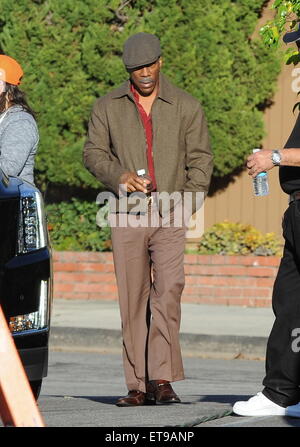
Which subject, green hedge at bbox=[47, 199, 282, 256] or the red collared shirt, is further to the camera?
green hedge at bbox=[47, 199, 282, 256]

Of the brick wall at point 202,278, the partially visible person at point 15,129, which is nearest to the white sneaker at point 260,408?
the partially visible person at point 15,129

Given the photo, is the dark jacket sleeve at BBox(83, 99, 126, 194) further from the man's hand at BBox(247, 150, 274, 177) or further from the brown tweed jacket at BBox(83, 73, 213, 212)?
the man's hand at BBox(247, 150, 274, 177)

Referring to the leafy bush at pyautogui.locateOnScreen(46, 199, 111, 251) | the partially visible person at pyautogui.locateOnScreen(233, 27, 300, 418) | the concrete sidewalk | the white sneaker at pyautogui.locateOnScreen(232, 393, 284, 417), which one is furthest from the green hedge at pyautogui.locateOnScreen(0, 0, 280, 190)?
the white sneaker at pyautogui.locateOnScreen(232, 393, 284, 417)

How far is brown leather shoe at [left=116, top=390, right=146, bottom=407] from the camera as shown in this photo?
23.8 feet

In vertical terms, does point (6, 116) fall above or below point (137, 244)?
above

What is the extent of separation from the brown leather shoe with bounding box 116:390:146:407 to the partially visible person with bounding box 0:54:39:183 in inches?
50.7

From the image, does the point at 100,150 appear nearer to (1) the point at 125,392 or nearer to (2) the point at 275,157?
(2) the point at 275,157

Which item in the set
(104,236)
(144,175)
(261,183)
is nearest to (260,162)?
(261,183)

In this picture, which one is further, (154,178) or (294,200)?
(154,178)

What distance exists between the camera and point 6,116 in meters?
7.28

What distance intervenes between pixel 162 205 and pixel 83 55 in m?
8.15

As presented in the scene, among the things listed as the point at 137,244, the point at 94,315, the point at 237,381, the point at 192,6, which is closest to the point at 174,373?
the point at 137,244

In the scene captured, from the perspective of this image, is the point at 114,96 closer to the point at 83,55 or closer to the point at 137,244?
the point at 137,244
